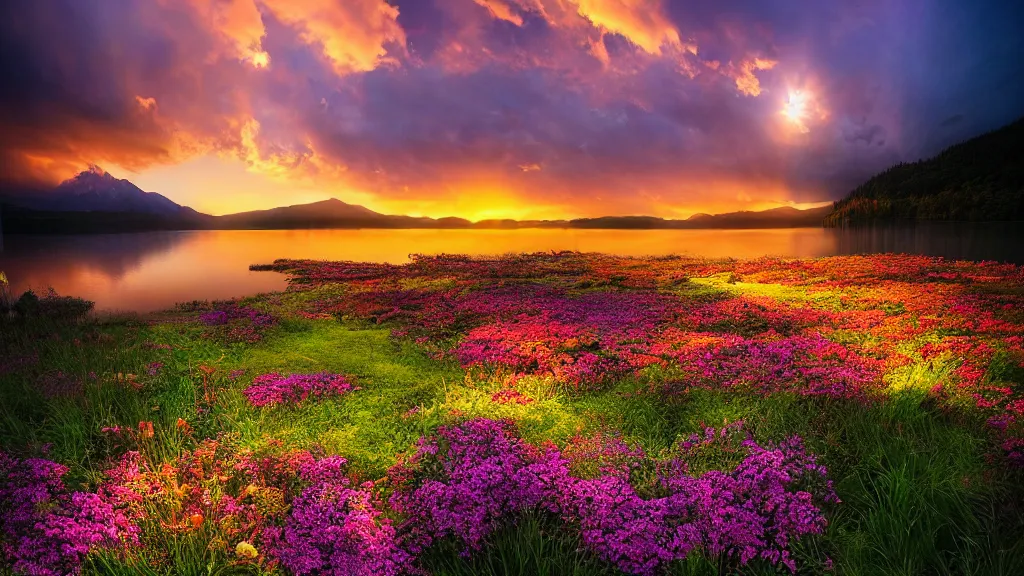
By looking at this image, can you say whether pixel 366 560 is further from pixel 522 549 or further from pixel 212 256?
pixel 212 256

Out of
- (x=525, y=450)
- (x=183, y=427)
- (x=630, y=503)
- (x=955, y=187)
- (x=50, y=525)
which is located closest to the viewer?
(x=50, y=525)

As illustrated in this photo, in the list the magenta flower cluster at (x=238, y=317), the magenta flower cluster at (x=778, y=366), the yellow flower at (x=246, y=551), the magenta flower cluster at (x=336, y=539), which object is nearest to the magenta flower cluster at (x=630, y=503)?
the magenta flower cluster at (x=336, y=539)

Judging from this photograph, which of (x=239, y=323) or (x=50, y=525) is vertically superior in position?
(x=239, y=323)

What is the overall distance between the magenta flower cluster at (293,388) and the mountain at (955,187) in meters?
135

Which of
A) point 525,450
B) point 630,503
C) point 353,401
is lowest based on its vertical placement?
point 353,401

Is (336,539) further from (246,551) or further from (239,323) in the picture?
(239,323)

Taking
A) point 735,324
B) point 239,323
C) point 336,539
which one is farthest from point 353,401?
point 735,324

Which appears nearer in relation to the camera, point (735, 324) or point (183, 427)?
point (183, 427)

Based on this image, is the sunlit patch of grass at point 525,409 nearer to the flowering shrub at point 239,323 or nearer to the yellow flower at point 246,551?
the yellow flower at point 246,551

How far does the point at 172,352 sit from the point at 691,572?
420 inches

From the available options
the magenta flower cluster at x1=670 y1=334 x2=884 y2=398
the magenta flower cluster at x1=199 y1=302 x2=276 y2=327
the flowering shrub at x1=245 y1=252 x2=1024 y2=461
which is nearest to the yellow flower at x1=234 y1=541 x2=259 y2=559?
the flowering shrub at x1=245 y1=252 x2=1024 y2=461

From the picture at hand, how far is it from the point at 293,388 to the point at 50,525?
13.9 ft

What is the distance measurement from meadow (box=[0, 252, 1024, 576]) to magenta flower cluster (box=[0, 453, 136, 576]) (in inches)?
0.9

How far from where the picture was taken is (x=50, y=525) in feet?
13.6
